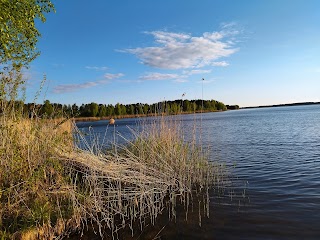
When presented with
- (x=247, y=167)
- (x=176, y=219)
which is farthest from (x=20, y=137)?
(x=247, y=167)

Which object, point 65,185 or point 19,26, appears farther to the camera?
point 19,26

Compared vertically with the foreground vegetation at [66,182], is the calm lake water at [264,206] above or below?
below

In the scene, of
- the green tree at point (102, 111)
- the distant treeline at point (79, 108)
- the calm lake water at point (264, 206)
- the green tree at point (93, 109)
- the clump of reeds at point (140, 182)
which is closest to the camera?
the calm lake water at point (264, 206)

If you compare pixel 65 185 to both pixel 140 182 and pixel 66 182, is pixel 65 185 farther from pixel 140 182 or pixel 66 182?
pixel 140 182

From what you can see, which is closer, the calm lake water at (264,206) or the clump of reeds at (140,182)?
the calm lake water at (264,206)

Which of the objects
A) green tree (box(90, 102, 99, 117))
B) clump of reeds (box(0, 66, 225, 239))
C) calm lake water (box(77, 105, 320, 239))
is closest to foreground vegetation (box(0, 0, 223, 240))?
clump of reeds (box(0, 66, 225, 239))

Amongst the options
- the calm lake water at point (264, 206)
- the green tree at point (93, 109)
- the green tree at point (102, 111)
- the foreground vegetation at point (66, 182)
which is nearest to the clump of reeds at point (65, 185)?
the foreground vegetation at point (66, 182)

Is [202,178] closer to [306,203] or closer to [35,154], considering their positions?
[306,203]

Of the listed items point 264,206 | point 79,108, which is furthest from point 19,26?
point 264,206

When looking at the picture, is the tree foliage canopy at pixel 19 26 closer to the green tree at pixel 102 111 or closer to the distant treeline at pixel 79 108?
the distant treeline at pixel 79 108

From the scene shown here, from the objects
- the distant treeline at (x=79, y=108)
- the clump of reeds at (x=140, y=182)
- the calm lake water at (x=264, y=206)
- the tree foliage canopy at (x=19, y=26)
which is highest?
the tree foliage canopy at (x=19, y=26)

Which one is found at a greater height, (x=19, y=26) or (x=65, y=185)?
(x=19, y=26)

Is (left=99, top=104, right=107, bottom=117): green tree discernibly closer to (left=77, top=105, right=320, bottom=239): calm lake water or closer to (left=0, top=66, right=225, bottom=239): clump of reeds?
(left=77, top=105, right=320, bottom=239): calm lake water

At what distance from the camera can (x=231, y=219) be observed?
21.1 feet
